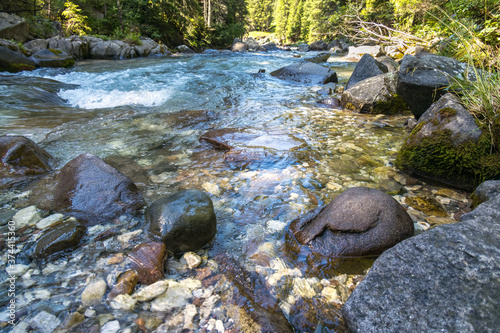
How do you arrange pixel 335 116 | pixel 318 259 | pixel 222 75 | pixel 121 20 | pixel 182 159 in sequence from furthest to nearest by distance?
pixel 121 20 < pixel 222 75 < pixel 335 116 < pixel 182 159 < pixel 318 259

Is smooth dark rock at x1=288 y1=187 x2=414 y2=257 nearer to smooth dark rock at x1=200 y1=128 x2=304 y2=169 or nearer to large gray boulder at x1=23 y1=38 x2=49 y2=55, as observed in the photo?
smooth dark rock at x1=200 y1=128 x2=304 y2=169

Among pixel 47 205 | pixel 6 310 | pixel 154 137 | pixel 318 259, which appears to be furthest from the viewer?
pixel 154 137

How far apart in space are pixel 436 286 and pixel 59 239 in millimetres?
2571

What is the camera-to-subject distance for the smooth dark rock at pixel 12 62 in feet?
31.8

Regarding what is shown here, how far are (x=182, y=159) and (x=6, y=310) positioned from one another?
8.04 ft

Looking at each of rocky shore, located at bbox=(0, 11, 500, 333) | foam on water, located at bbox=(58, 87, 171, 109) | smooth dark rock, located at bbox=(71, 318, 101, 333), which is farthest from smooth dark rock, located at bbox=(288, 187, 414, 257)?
foam on water, located at bbox=(58, 87, 171, 109)

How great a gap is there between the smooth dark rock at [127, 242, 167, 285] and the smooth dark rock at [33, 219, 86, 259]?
53 centimetres

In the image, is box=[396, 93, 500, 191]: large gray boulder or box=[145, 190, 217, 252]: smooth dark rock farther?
box=[396, 93, 500, 191]: large gray boulder

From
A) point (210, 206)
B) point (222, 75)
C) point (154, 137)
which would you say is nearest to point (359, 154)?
point (210, 206)

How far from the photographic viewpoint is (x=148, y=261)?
6.24ft

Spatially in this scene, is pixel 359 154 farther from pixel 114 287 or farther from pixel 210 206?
pixel 114 287

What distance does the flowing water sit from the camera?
1.69m

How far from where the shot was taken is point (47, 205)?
2535 millimetres

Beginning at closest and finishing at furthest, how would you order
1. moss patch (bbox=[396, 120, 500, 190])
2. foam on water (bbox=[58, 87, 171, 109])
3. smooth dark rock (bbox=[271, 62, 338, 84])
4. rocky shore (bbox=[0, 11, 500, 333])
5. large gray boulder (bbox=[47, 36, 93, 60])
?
rocky shore (bbox=[0, 11, 500, 333]) < moss patch (bbox=[396, 120, 500, 190]) < foam on water (bbox=[58, 87, 171, 109]) < smooth dark rock (bbox=[271, 62, 338, 84]) < large gray boulder (bbox=[47, 36, 93, 60])
